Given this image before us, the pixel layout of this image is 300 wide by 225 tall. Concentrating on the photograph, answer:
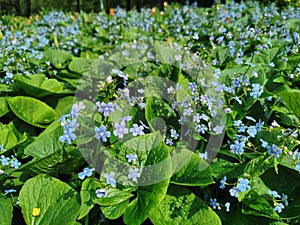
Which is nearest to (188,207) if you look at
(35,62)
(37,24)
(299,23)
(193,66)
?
(193,66)

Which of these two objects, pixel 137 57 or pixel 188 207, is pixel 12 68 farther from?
pixel 188 207

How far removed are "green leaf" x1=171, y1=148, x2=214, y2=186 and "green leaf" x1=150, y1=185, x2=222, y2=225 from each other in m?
0.10

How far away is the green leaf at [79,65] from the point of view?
3590 millimetres

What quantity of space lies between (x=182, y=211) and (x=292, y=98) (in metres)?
0.98

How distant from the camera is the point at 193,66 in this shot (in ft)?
8.71

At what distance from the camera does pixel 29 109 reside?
8.90 feet

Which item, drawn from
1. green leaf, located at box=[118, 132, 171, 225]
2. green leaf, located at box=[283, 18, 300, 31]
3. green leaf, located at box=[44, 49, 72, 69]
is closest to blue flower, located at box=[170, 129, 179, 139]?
green leaf, located at box=[118, 132, 171, 225]

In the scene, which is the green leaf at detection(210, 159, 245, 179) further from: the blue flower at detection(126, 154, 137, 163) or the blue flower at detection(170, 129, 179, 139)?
the blue flower at detection(126, 154, 137, 163)

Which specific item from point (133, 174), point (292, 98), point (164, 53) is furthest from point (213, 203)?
point (164, 53)

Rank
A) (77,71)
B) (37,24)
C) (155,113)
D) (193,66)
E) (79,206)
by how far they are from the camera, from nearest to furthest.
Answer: (79,206)
(155,113)
(193,66)
(77,71)
(37,24)

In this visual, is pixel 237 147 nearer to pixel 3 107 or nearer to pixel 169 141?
pixel 169 141

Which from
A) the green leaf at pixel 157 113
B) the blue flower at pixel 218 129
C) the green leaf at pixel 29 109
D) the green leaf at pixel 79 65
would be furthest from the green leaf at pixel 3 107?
the blue flower at pixel 218 129

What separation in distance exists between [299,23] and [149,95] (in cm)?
255

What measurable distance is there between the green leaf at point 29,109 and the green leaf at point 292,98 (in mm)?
1593
